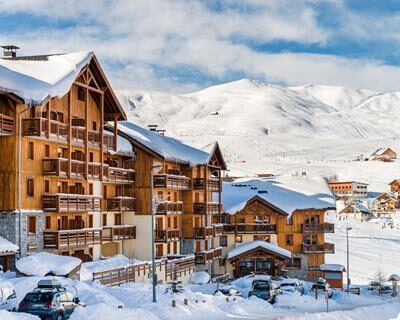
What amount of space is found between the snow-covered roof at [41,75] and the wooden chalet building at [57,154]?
6 cm

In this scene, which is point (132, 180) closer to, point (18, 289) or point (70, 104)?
point (70, 104)

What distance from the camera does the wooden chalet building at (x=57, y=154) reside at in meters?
44.9

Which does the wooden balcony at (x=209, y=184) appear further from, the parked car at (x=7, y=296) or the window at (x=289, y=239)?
the parked car at (x=7, y=296)

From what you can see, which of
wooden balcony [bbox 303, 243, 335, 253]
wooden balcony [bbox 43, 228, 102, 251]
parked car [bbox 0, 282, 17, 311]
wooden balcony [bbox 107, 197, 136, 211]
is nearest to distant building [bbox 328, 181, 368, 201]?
wooden balcony [bbox 303, 243, 335, 253]

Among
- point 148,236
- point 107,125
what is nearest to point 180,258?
point 148,236

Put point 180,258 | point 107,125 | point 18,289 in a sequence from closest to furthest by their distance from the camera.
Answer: point 18,289, point 107,125, point 180,258

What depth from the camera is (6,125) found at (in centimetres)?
4409

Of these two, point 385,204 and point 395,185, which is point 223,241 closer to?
point 385,204

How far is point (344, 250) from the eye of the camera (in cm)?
11206

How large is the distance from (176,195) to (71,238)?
73.4 ft

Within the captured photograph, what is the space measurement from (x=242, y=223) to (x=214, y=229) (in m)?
8.89

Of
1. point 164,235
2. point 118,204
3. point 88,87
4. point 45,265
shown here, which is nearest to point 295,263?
point 164,235

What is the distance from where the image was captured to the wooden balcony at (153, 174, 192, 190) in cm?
6384

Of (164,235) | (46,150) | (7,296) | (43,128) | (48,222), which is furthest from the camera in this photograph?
(164,235)
